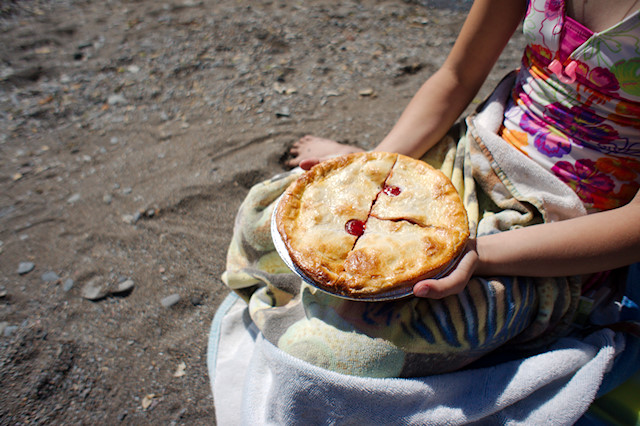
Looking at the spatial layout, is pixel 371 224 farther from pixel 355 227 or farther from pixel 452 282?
pixel 452 282

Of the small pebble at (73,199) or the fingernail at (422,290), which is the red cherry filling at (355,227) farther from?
the small pebble at (73,199)

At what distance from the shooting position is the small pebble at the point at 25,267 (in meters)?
2.92

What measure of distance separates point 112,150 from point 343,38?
2.93 metres

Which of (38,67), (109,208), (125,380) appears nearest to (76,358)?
(125,380)

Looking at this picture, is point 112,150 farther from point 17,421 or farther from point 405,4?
point 405,4

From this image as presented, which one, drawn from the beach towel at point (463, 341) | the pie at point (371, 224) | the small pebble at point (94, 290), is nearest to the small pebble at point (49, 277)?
the small pebble at point (94, 290)

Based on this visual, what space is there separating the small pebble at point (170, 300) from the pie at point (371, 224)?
1.36 meters

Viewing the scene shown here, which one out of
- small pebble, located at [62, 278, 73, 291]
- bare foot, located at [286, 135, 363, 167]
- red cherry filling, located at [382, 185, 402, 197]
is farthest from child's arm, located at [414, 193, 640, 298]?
small pebble, located at [62, 278, 73, 291]

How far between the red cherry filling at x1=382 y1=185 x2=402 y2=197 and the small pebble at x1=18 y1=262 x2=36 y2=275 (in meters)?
2.60

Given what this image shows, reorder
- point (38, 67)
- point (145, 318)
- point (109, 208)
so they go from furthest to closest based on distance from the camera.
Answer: point (38, 67)
point (109, 208)
point (145, 318)

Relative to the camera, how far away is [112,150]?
151 inches

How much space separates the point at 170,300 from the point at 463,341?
1.95m

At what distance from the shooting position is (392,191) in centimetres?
196

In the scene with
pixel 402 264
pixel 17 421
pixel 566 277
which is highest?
pixel 402 264
